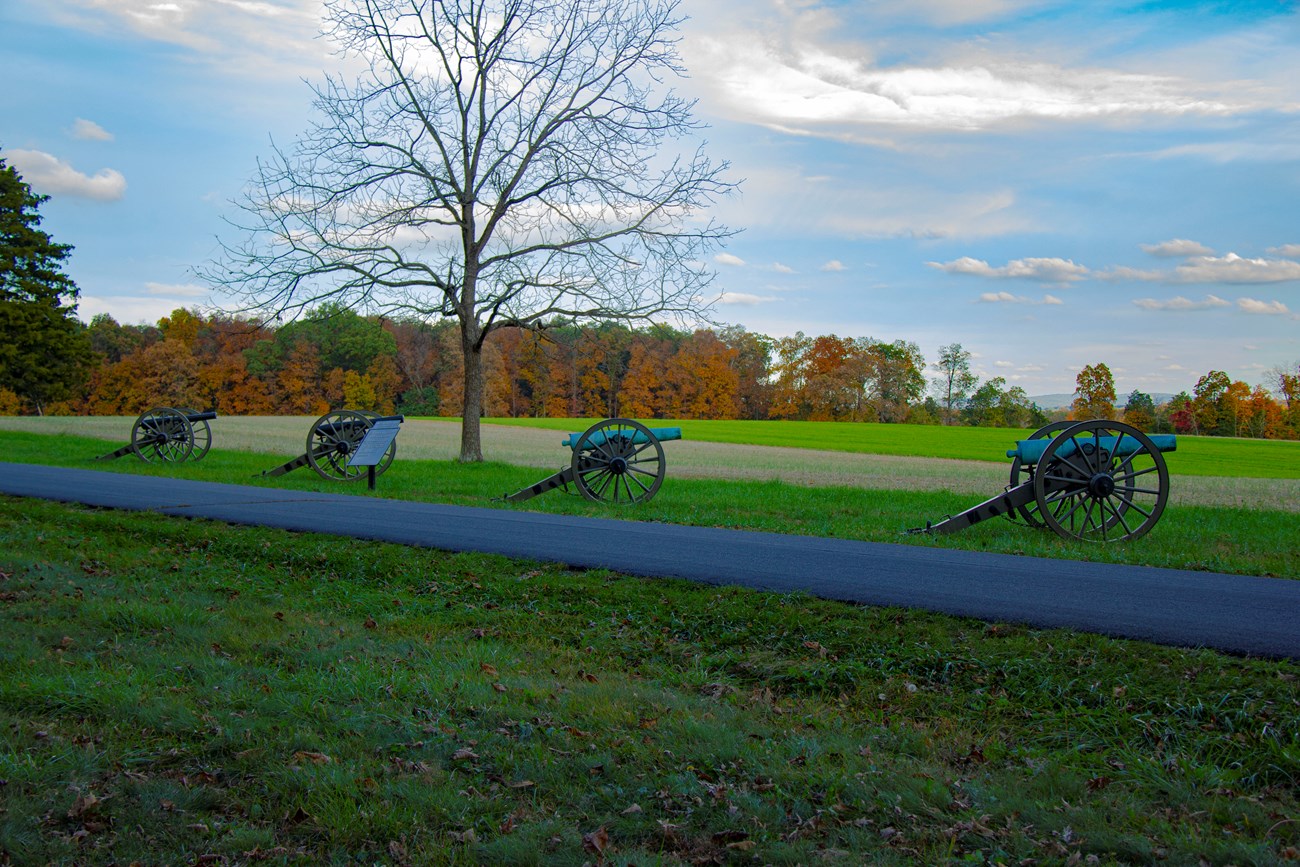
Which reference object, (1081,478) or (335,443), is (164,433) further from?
(1081,478)

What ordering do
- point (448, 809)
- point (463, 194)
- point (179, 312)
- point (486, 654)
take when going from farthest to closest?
point (179, 312), point (463, 194), point (486, 654), point (448, 809)

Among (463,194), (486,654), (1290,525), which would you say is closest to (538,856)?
(486,654)

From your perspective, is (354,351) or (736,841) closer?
(736,841)

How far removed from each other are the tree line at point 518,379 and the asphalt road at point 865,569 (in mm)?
52448

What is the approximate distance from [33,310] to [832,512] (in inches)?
1541

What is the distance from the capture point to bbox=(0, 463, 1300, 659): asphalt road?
20.9 feet

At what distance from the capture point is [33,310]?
39.3m

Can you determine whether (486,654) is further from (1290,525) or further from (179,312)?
(179,312)

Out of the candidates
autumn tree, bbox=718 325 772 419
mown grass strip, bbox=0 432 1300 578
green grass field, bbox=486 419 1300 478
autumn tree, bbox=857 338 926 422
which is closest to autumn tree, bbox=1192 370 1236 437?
green grass field, bbox=486 419 1300 478

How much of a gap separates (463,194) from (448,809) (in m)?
19.9

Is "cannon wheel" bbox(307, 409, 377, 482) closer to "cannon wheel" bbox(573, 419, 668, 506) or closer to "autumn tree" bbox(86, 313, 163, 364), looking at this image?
"cannon wheel" bbox(573, 419, 668, 506)

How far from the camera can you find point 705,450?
37.5 metres

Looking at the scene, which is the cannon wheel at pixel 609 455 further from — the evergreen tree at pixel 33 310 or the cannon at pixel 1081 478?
the evergreen tree at pixel 33 310

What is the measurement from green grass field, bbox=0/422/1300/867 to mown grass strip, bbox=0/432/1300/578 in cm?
412
